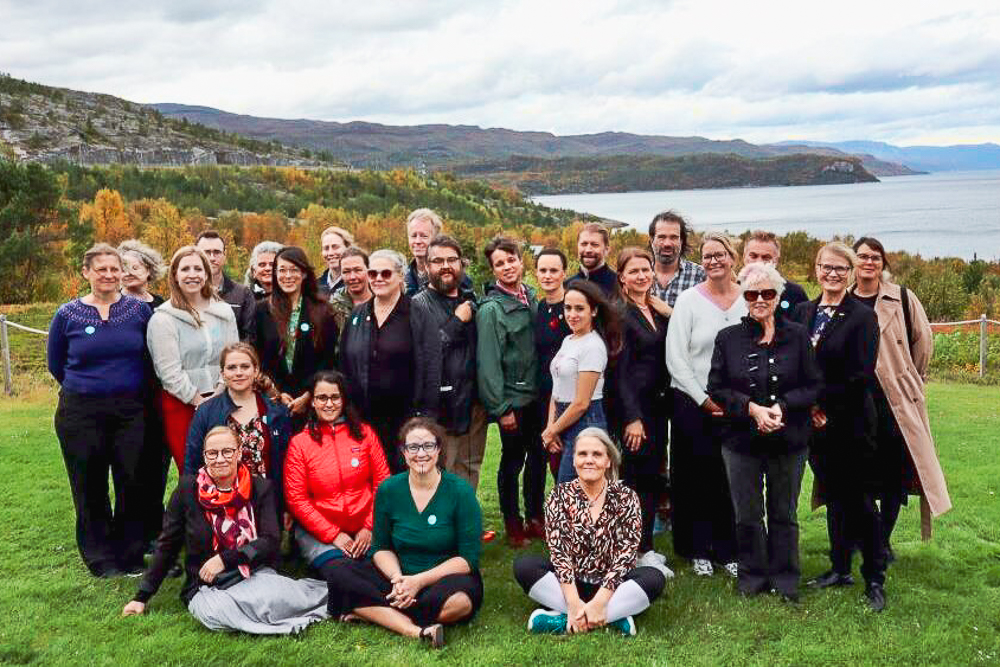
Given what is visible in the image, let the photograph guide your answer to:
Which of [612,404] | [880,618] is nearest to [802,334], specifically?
[612,404]

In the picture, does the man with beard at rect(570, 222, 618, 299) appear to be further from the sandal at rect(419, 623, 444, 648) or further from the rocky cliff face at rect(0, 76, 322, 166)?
the rocky cliff face at rect(0, 76, 322, 166)

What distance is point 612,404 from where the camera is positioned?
5.30 m

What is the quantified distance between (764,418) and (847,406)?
23.5 inches

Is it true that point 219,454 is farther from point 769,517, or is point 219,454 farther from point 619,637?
point 769,517

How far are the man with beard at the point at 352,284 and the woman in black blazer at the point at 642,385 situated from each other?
5.58 ft

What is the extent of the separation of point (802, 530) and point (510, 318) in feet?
9.41

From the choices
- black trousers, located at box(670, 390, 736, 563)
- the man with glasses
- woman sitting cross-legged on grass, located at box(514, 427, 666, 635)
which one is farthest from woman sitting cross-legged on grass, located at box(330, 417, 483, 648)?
the man with glasses

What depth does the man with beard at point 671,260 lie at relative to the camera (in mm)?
5633

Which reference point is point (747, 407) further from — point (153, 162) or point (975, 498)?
point (153, 162)

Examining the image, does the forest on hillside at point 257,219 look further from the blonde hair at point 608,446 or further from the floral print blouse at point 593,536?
the floral print blouse at point 593,536

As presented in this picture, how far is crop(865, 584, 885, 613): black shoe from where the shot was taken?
15.7 ft

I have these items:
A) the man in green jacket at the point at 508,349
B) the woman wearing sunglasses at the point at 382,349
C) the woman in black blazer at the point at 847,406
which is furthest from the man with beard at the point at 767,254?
the woman wearing sunglasses at the point at 382,349

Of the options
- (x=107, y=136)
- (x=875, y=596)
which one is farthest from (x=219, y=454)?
(x=107, y=136)

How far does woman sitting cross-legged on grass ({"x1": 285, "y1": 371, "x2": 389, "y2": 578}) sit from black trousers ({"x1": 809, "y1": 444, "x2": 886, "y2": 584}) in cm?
268
